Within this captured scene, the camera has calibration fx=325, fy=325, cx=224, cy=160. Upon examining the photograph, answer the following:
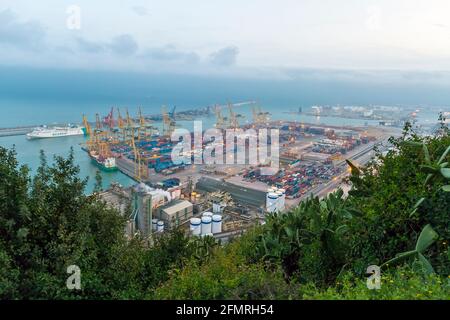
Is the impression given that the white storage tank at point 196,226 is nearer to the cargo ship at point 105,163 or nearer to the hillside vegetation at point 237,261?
the hillside vegetation at point 237,261

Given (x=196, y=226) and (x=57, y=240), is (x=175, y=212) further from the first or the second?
(x=57, y=240)

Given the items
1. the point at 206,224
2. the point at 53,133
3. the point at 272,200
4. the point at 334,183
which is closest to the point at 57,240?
the point at 206,224

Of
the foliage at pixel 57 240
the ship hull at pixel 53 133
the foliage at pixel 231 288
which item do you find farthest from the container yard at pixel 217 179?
the foliage at pixel 231 288

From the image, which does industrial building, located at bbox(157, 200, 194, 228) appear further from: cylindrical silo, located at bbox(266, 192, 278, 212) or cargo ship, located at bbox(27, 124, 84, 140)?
cargo ship, located at bbox(27, 124, 84, 140)

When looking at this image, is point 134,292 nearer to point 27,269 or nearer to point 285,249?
point 27,269

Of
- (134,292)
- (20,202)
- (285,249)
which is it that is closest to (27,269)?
(20,202)

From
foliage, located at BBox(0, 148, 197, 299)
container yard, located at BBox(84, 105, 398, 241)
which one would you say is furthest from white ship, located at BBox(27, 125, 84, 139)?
foliage, located at BBox(0, 148, 197, 299)
